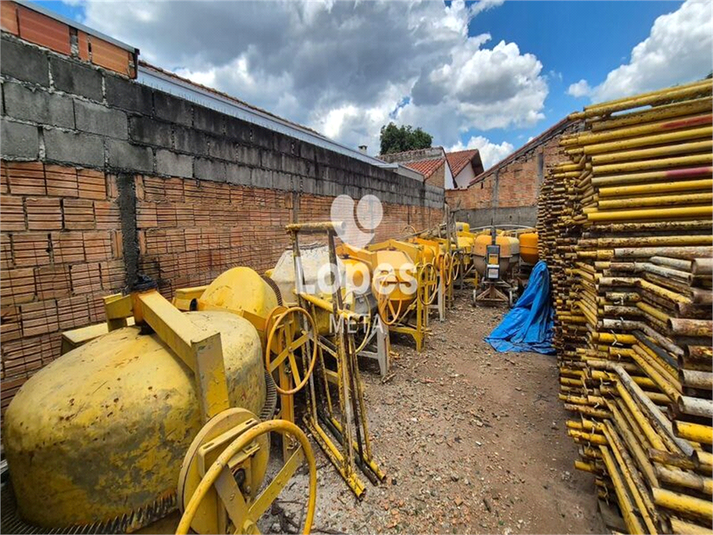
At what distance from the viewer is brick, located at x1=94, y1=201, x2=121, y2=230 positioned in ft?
8.79

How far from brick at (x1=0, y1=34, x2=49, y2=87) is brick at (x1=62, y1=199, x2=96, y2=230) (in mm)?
844

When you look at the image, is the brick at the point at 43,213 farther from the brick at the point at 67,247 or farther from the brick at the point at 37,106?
the brick at the point at 37,106

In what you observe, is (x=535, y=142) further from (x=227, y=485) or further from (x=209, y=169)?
(x=227, y=485)

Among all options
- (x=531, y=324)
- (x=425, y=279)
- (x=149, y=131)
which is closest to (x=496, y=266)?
(x=531, y=324)

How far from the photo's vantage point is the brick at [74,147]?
239 centimetres

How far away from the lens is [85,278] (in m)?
2.58

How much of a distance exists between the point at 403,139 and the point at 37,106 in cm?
2170

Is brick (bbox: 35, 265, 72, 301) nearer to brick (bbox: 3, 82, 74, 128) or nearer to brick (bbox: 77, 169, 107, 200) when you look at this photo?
brick (bbox: 77, 169, 107, 200)

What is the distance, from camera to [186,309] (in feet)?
8.66

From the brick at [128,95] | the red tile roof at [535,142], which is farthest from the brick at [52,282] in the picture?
the red tile roof at [535,142]

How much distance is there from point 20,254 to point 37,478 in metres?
1.75

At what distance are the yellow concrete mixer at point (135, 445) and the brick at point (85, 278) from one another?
1.33 m

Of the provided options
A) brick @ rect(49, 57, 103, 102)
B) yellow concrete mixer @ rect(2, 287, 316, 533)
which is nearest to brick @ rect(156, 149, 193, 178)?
brick @ rect(49, 57, 103, 102)

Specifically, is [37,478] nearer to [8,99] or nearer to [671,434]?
[8,99]
